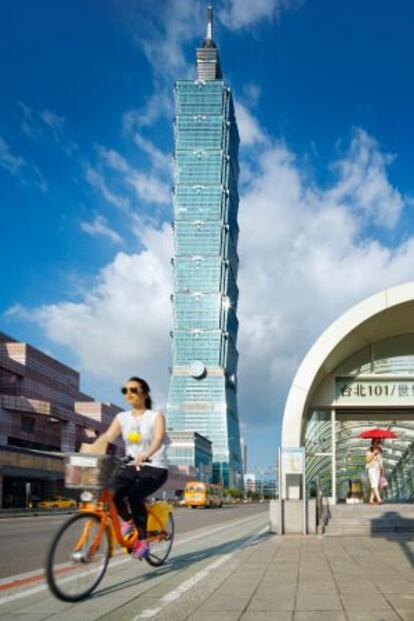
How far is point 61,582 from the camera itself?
6.49 m

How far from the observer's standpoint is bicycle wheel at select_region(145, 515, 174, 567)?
28.3ft

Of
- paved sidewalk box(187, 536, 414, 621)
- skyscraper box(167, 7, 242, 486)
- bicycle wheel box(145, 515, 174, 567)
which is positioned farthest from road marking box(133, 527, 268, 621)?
skyscraper box(167, 7, 242, 486)

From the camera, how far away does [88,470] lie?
671cm

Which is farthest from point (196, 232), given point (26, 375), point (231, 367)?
point (26, 375)

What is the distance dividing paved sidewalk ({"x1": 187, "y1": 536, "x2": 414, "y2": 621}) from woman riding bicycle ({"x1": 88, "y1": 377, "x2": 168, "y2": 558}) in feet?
3.58

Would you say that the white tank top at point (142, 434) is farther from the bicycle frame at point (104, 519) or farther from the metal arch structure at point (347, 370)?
the metal arch structure at point (347, 370)

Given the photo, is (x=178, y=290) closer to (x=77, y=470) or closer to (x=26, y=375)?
(x=26, y=375)

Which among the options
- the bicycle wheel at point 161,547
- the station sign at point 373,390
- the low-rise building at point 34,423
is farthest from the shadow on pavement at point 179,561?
the low-rise building at point 34,423

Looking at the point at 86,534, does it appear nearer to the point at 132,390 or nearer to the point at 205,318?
the point at 132,390

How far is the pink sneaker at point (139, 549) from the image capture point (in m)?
7.81

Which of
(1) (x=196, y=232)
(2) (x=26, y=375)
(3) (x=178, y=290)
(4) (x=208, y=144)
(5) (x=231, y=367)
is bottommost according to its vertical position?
(2) (x=26, y=375)

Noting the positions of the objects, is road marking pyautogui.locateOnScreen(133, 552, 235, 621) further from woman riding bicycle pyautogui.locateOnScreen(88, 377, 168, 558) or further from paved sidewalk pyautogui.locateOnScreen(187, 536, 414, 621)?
woman riding bicycle pyautogui.locateOnScreen(88, 377, 168, 558)

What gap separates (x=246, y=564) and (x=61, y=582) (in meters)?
3.84

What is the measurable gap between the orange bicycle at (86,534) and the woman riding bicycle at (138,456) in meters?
0.19
